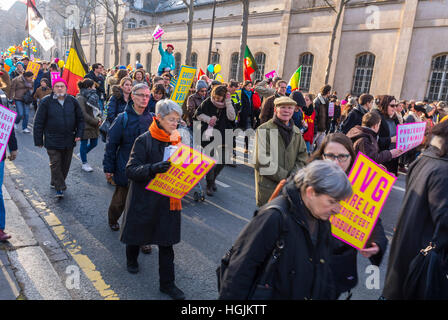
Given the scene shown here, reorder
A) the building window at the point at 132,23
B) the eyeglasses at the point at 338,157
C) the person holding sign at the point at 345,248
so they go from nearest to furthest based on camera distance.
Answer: the person holding sign at the point at 345,248
the eyeglasses at the point at 338,157
the building window at the point at 132,23

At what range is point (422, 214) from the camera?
2.61 metres

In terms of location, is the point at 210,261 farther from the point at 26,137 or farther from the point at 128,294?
the point at 26,137

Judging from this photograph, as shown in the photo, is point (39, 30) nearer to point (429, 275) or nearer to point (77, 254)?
point (77, 254)

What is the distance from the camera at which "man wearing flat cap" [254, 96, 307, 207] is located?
3.91 meters

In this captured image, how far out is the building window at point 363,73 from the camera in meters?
21.6

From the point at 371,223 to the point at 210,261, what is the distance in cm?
213

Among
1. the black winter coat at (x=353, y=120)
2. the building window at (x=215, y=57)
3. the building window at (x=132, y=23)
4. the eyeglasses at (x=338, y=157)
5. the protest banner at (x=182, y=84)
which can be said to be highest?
the building window at (x=132, y=23)

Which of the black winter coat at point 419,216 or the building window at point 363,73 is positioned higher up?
the building window at point 363,73

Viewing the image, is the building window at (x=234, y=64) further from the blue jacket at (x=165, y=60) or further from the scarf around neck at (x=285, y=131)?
the scarf around neck at (x=285, y=131)

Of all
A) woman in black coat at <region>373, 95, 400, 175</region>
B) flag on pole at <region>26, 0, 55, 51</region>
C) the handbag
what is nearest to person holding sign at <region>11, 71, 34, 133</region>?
flag on pole at <region>26, 0, 55, 51</region>

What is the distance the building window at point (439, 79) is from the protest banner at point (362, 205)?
63.0 ft

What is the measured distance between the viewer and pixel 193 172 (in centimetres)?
326

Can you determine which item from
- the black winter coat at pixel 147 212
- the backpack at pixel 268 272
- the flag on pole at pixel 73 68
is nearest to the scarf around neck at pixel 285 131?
the black winter coat at pixel 147 212

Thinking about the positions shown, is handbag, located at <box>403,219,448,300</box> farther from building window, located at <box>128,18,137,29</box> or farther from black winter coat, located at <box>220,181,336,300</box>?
building window, located at <box>128,18,137,29</box>
